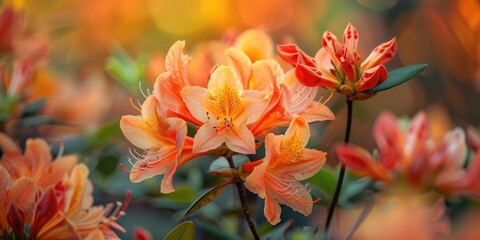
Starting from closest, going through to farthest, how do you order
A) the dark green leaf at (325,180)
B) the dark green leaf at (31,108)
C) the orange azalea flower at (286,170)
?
1. the orange azalea flower at (286,170)
2. the dark green leaf at (325,180)
3. the dark green leaf at (31,108)

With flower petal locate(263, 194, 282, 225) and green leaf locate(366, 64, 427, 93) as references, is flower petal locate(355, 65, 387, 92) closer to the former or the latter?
green leaf locate(366, 64, 427, 93)

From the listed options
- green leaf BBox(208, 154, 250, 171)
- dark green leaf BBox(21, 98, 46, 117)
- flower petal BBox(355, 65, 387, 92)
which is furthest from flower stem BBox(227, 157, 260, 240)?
dark green leaf BBox(21, 98, 46, 117)

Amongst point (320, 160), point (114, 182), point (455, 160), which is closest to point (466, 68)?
point (114, 182)

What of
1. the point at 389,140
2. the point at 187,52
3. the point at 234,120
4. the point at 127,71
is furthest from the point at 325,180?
the point at 187,52

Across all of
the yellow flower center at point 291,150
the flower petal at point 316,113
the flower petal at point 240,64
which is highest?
the flower petal at point 240,64

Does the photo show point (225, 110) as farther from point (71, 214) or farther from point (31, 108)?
point (31, 108)

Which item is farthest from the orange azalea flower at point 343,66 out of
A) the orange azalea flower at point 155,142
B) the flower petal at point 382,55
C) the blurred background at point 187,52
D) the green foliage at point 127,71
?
the green foliage at point 127,71

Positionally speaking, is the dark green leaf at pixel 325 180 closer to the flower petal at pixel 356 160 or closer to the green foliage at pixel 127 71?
the flower petal at pixel 356 160
